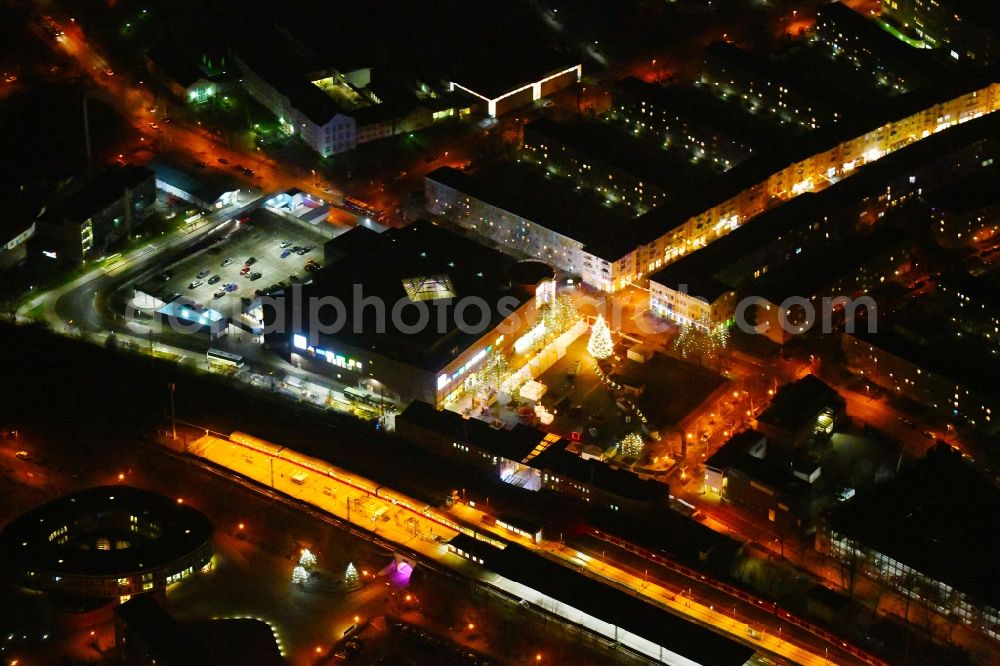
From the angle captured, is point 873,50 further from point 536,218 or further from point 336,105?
point 336,105

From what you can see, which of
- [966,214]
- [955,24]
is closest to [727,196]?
[966,214]

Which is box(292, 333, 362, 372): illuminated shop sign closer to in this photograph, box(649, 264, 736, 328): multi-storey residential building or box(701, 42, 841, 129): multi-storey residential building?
box(649, 264, 736, 328): multi-storey residential building

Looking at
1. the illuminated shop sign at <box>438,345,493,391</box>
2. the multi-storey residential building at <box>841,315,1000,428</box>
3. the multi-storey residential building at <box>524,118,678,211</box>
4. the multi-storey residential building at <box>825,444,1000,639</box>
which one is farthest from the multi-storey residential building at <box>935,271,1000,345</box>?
the illuminated shop sign at <box>438,345,493,391</box>

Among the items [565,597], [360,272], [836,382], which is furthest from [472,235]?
[565,597]

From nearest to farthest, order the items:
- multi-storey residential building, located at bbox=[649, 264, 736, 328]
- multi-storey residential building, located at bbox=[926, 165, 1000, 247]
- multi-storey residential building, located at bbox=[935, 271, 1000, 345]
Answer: multi-storey residential building, located at bbox=[935, 271, 1000, 345]
multi-storey residential building, located at bbox=[649, 264, 736, 328]
multi-storey residential building, located at bbox=[926, 165, 1000, 247]

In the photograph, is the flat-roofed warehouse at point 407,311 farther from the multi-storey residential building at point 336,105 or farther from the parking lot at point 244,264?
the multi-storey residential building at point 336,105

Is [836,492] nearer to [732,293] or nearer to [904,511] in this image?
[904,511]
